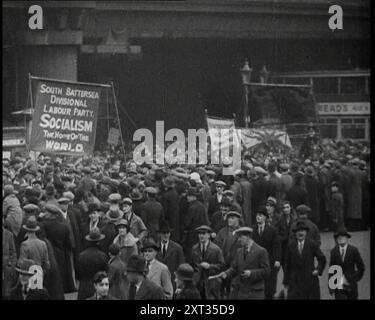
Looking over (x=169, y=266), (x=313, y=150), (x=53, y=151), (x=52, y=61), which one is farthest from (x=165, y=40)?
(x=169, y=266)

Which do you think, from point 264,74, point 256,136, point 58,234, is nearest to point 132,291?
point 58,234

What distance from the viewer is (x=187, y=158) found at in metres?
19.2

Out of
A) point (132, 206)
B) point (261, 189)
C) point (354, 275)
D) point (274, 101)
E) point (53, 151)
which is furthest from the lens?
point (274, 101)

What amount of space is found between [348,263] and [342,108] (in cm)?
2140

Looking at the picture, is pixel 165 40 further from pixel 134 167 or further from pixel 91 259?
pixel 91 259

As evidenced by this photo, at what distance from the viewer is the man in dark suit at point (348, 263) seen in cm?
1198

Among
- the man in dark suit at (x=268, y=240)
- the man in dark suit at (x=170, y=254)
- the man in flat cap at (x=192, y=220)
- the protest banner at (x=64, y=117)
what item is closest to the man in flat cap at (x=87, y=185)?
the protest banner at (x=64, y=117)

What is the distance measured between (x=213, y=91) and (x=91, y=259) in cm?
2595

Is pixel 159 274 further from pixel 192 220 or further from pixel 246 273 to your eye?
pixel 192 220

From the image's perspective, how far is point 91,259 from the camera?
36.3 ft

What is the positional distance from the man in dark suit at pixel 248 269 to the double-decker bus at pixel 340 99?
17217 millimetres

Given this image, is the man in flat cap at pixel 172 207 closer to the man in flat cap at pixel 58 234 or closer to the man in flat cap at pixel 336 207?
the man in flat cap at pixel 58 234

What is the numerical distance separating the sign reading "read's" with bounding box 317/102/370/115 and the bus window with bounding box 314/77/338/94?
2.10 feet
